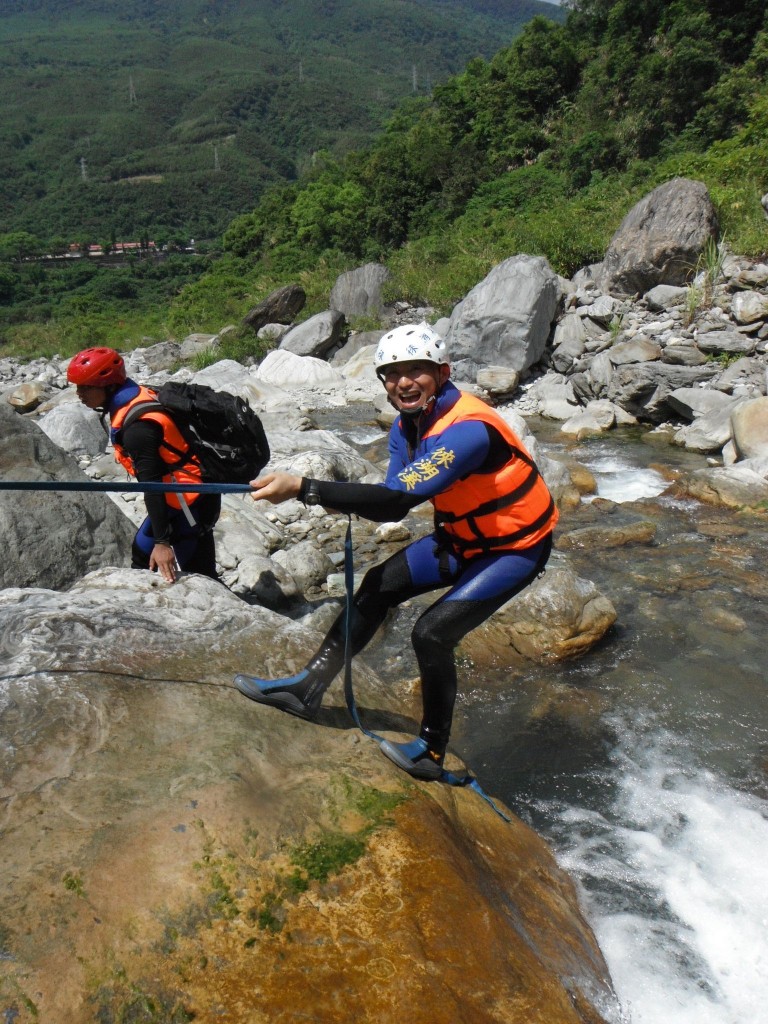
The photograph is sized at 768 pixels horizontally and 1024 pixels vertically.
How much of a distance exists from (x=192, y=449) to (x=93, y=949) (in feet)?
10.9

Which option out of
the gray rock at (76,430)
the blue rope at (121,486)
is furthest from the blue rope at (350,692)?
the gray rock at (76,430)

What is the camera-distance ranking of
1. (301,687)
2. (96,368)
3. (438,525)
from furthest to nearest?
(96,368)
(438,525)
(301,687)

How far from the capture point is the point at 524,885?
319 cm

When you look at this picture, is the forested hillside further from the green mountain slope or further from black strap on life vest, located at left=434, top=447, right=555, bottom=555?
the green mountain slope

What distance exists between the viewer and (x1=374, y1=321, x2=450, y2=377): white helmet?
3.38 metres

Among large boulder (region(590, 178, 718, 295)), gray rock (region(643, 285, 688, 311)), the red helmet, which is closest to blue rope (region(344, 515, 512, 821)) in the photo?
the red helmet

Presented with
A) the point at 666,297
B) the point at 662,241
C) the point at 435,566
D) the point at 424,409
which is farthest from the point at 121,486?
the point at 662,241

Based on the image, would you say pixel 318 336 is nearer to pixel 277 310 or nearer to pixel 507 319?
pixel 277 310

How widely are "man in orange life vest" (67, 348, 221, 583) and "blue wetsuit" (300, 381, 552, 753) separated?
1.76m

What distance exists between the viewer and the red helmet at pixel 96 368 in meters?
4.64

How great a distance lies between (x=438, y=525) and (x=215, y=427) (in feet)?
6.24

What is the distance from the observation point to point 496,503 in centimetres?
351

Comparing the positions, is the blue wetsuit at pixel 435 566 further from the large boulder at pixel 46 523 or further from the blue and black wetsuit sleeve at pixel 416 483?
the large boulder at pixel 46 523

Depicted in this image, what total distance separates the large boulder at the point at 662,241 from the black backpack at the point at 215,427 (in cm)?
1462
